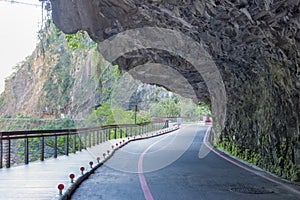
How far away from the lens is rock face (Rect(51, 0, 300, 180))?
372 inches

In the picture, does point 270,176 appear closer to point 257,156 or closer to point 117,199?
point 257,156

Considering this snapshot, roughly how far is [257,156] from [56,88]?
39.1m

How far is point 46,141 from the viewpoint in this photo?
2503cm

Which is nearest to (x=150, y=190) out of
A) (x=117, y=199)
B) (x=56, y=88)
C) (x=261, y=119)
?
(x=117, y=199)

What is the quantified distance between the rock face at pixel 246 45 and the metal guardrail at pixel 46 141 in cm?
473

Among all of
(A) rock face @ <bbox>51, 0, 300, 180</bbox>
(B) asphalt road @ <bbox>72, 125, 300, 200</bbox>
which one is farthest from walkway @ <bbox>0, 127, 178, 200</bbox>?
(A) rock face @ <bbox>51, 0, 300, 180</bbox>

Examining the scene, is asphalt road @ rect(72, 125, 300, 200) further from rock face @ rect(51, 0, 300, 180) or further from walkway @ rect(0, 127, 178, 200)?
rock face @ rect(51, 0, 300, 180)

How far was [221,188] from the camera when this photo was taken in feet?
30.5

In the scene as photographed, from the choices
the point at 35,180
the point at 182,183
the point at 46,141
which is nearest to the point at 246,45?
the point at 182,183

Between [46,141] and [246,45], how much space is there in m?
16.8

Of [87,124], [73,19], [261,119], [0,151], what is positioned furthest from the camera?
[87,124]

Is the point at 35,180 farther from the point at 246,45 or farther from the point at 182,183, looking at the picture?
→ the point at 246,45

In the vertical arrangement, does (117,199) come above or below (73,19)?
below

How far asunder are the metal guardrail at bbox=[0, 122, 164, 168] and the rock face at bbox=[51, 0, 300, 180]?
15.5 feet
